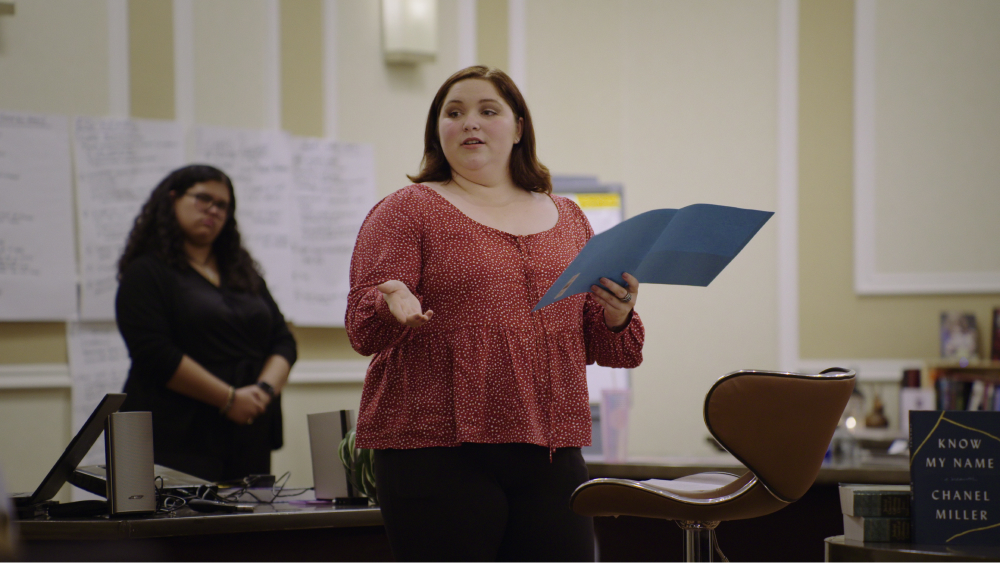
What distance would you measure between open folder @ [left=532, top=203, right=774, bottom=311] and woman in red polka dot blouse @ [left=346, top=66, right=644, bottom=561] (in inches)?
2.3

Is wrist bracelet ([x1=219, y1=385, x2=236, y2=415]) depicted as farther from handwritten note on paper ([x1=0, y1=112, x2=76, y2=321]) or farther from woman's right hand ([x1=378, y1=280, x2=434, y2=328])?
woman's right hand ([x1=378, y1=280, x2=434, y2=328])

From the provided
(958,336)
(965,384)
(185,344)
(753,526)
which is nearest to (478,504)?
(753,526)

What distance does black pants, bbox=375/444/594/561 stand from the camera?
140 centimetres

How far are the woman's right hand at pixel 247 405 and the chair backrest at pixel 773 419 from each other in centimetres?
187

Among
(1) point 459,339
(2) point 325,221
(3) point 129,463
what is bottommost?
Answer: (3) point 129,463

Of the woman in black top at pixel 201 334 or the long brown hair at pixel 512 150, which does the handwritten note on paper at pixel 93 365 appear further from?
the long brown hair at pixel 512 150

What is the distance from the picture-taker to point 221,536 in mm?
1777

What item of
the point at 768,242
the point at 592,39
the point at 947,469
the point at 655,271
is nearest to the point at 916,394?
the point at 768,242

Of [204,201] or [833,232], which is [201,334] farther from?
[833,232]

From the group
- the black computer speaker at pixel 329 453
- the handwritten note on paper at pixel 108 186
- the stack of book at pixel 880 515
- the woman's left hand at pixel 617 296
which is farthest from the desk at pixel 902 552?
the handwritten note on paper at pixel 108 186

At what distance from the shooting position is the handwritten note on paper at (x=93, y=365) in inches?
130

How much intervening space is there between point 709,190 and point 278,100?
78.2 inches

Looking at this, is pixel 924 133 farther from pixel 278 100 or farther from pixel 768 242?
pixel 278 100

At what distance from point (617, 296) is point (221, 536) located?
0.92 meters
